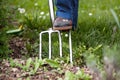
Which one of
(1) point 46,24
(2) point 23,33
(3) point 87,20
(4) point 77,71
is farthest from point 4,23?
(4) point 77,71

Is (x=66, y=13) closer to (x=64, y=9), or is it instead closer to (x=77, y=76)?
(x=64, y=9)

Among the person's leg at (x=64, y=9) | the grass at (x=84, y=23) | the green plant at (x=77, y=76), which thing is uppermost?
the person's leg at (x=64, y=9)

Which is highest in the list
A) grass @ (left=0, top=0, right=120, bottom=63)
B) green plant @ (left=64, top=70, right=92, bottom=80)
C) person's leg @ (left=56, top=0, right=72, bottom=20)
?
person's leg @ (left=56, top=0, right=72, bottom=20)

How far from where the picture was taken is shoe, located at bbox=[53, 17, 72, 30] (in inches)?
168

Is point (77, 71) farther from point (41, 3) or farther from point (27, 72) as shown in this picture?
point (41, 3)

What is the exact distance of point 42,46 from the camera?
4.77 meters

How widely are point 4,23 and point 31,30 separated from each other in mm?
369

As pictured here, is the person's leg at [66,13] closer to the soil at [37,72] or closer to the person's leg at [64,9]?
the person's leg at [64,9]

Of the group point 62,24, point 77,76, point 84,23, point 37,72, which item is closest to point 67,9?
point 62,24

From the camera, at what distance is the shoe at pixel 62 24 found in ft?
14.0

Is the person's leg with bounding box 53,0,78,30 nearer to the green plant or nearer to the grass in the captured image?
the grass

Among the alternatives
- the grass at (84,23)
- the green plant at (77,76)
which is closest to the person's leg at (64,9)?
Result: the grass at (84,23)

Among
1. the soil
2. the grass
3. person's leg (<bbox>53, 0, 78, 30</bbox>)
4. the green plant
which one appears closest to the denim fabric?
person's leg (<bbox>53, 0, 78, 30</bbox>)

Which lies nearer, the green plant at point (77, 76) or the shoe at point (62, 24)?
the green plant at point (77, 76)
